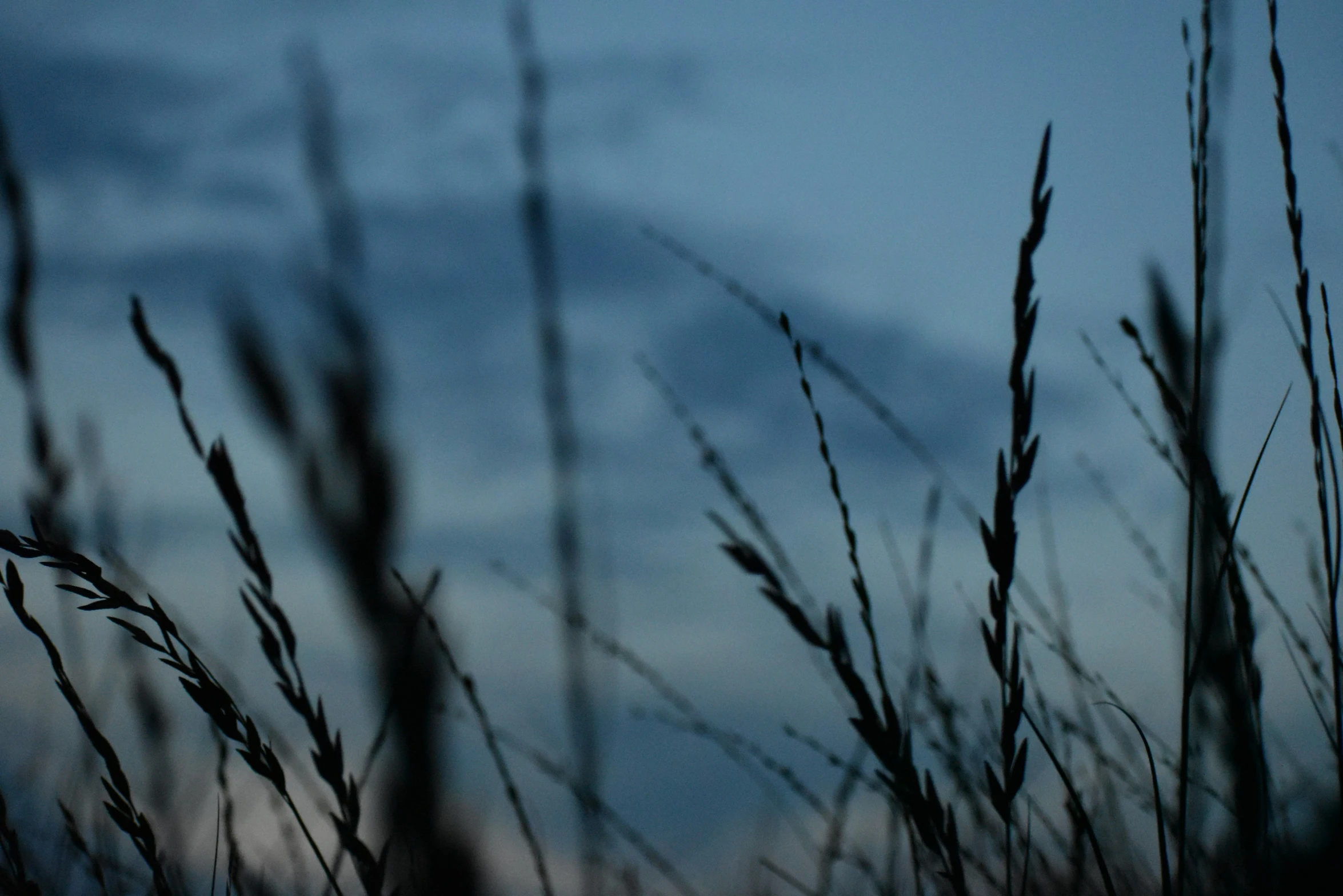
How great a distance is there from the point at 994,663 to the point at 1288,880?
830mm

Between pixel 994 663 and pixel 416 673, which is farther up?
pixel 994 663

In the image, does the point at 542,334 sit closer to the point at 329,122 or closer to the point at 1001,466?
the point at 1001,466

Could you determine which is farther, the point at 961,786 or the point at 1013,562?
the point at 961,786

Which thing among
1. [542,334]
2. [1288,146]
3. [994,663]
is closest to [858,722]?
[994,663]

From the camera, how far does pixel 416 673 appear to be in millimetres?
2264

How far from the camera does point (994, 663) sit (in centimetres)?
69

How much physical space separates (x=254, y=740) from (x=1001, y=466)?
1.52ft

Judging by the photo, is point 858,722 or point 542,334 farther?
point 542,334

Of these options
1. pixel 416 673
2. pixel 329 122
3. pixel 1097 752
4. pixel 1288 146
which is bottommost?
pixel 416 673

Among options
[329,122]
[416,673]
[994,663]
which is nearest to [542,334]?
[416,673]

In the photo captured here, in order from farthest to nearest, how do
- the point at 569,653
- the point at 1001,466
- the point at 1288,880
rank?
the point at 569,653
the point at 1288,880
the point at 1001,466

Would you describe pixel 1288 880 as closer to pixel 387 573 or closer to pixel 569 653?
pixel 569 653

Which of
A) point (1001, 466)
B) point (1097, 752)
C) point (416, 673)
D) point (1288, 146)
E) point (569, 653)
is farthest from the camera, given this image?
point (416, 673)

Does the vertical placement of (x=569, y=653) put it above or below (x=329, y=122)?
below
